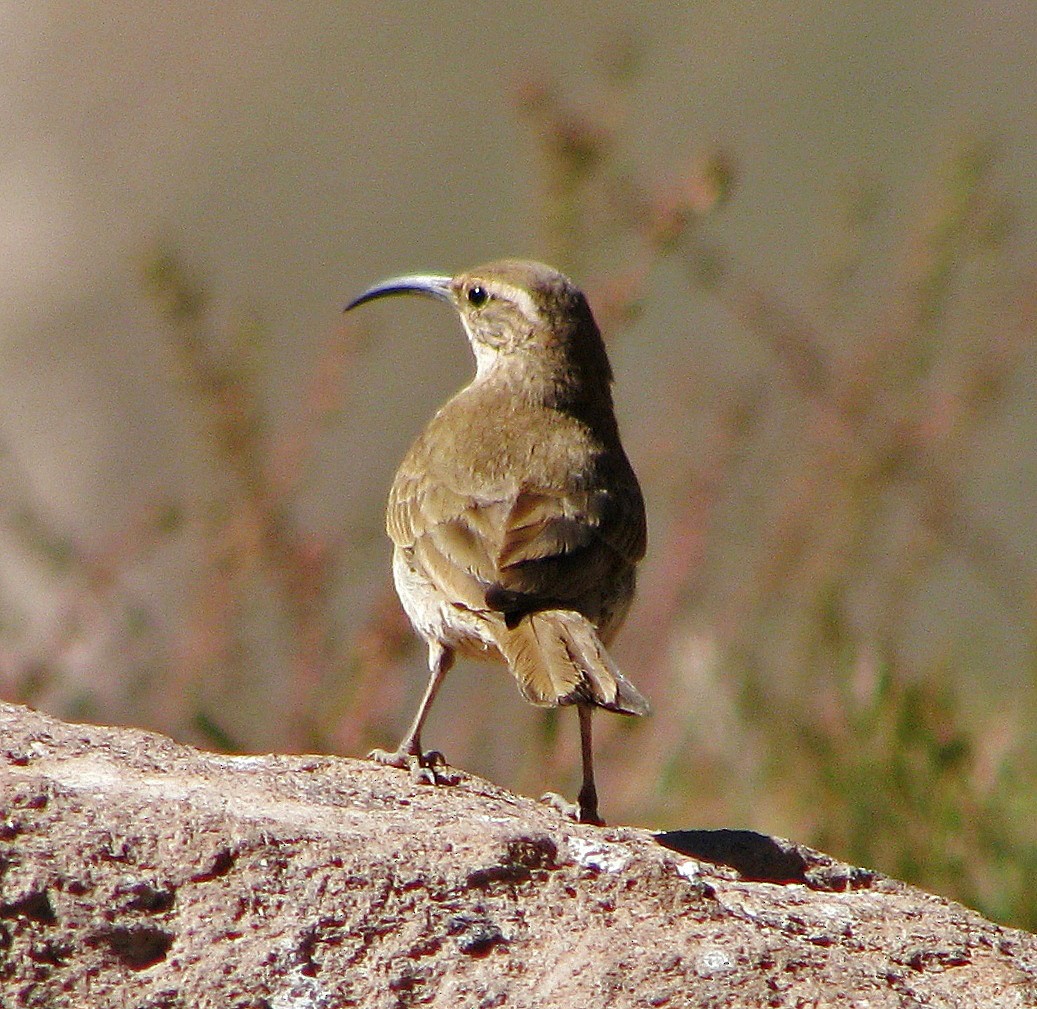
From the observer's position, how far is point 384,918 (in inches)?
131

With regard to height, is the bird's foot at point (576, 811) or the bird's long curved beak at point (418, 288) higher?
the bird's long curved beak at point (418, 288)

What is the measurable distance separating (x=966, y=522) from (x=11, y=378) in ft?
21.5

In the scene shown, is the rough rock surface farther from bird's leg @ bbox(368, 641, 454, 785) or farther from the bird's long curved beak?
the bird's long curved beak

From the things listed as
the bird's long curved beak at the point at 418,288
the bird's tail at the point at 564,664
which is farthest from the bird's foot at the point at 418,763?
the bird's long curved beak at the point at 418,288

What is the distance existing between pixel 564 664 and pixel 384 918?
46.6 inches

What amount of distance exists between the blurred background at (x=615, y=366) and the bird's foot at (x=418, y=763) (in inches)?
20.2

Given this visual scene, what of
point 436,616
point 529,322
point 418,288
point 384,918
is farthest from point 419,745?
point 418,288

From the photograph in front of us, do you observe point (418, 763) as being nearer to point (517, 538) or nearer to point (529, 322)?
point (517, 538)

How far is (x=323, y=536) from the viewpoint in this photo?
7.38 m

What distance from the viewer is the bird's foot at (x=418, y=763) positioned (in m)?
4.43

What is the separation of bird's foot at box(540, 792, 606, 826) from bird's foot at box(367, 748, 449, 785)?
0.94 feet

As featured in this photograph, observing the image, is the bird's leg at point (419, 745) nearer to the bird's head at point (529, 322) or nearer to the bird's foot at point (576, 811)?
the bird's foot at point (576, 811)

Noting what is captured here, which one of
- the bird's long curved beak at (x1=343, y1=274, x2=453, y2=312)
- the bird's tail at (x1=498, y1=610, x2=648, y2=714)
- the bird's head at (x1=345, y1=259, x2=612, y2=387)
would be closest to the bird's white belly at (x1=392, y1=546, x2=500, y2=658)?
the bird's tail at (x1=498, y1=610, x2=648, y2=714)

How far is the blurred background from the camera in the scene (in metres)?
6.78
